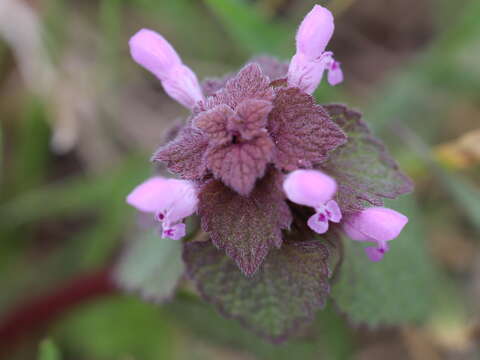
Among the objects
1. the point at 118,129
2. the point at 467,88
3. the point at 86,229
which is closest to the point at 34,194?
the point at 86,229

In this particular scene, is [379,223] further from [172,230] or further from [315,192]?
[172,230]

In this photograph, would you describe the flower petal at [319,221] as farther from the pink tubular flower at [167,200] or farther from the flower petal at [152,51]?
the flower petal at [152,51]

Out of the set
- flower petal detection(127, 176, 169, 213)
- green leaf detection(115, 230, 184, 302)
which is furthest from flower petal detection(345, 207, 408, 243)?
green leaf detection(115, 230, 184, 302)

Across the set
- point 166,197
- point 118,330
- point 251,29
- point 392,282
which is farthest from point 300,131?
point 118,330

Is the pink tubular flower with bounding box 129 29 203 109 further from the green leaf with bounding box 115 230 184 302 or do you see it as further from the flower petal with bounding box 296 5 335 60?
the green leaf with bounding box 115 230 184 302

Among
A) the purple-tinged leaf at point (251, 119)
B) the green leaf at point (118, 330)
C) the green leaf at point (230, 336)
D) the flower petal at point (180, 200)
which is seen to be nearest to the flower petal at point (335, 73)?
the purple-tinged leaf at point (251, 119)

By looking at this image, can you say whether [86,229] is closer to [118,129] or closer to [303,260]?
[118,129]
